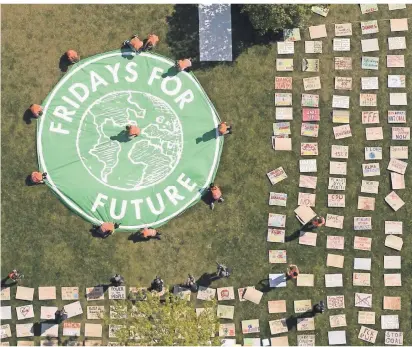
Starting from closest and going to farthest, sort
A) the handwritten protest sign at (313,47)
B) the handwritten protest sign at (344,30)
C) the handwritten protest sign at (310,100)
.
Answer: the handwritten protest sign at (310,100) < the handwritten protest sign at (313,47) < the handwritten protest sign at (344,30)

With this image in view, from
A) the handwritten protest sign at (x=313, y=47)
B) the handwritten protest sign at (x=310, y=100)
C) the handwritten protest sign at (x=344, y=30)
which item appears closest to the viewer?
the handwritten protest sign at (x=310, y=100)

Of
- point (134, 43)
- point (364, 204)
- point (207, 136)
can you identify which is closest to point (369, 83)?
point (364, 204)

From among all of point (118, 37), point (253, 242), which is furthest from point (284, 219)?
point (118, 37)

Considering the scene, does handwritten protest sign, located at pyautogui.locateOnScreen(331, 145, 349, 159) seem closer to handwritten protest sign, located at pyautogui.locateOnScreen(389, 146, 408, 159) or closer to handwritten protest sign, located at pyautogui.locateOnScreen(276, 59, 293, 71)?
handwritten protest sign, located at pyautogui.locateOnScreen(389, 146, 408, 159)

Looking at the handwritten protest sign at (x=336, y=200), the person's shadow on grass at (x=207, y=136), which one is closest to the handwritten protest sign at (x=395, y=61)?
the handwritten protest sign at (x=336, y=200)

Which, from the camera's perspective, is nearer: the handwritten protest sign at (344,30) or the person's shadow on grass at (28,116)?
the person's shadow on grass at (28,116)

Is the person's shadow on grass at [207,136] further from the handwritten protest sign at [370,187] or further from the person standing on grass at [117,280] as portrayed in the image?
the handwritten protest sign at [370,187]

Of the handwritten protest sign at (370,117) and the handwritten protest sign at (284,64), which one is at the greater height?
the handwritten protest sign at (284,64)

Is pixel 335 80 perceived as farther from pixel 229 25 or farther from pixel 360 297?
pixel 360 297
